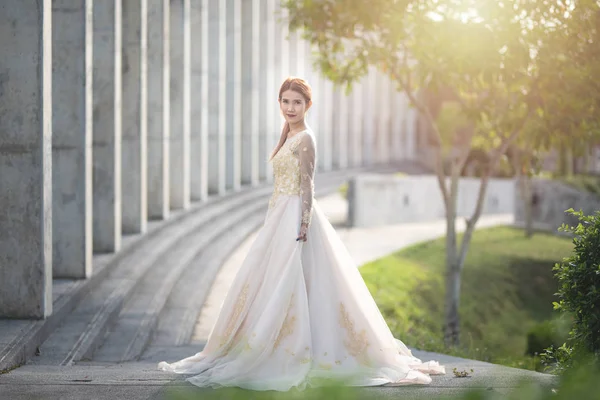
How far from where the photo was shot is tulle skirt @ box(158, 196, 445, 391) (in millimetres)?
6980

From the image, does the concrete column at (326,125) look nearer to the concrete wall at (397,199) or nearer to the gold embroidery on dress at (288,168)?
the concrete wall at (397,199)

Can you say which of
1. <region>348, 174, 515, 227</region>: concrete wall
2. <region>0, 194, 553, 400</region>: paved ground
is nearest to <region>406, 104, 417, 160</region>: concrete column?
<region>348, 174, 515, 227</region>: concrete wall

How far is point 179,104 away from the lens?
18156 mm

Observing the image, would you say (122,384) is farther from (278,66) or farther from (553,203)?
(553,203)

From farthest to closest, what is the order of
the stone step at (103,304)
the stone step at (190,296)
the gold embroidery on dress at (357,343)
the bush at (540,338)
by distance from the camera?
1. the bush at (540,338)
2. the stone step at (190,296)
3. the stone step at (103,304)
4. the gold embroidery on dress at (357,343)

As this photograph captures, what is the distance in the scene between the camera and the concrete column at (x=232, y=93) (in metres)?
22.9

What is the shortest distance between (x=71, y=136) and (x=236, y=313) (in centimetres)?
434

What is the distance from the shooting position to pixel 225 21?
74.1 feet

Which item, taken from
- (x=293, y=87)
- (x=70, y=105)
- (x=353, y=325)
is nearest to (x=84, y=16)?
(x=70, y=105)

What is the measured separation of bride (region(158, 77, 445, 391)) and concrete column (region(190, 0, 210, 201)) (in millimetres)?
12143

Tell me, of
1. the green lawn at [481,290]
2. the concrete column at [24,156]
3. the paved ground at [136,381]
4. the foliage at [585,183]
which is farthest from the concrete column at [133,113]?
the foliage at [585,183]

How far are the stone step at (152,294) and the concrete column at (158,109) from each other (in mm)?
845

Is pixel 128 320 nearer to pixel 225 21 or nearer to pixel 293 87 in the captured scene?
pixel 293 87

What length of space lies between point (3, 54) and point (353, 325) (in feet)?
13.6
